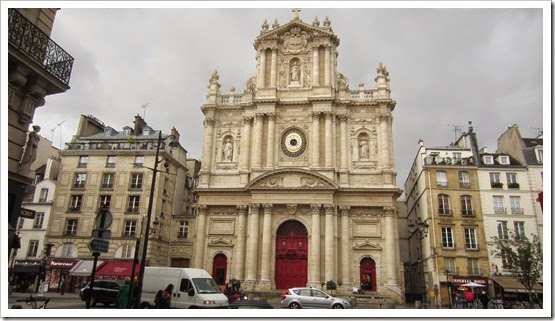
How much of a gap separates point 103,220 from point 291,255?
21032 mm

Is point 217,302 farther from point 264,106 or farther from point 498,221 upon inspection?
point 498,221

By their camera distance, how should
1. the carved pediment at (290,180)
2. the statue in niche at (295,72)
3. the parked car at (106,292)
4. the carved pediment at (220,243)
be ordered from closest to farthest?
the parked car at (106,292)
the carved pediment at (290,180)
the carved pediment at (220,243)
the statue in niche at (295,72)

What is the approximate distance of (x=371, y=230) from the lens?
95.0 ft

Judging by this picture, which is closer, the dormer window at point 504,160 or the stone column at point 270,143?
the dormer window at point 504,160

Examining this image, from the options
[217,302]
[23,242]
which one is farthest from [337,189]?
[23,242]

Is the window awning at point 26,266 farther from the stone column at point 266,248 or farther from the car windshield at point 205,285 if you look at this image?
the car windshield at point 205,285

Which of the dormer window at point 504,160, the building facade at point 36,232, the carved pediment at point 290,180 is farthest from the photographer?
the dormer window at point 504,160

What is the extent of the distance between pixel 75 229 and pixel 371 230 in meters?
22.2

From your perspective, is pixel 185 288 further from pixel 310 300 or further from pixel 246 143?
pixel 246 143

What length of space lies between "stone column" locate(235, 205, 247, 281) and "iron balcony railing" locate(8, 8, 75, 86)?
65.7ft

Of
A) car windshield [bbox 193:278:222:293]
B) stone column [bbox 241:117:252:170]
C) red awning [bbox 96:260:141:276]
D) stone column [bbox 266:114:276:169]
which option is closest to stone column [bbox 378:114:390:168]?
stone column [bbox 266:114:276:169]

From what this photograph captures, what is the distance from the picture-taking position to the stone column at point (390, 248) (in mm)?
27267

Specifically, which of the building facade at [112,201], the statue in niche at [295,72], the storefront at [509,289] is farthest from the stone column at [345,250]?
the building facade at [112,201]

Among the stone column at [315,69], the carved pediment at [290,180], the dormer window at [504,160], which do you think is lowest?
the carved pediment at [290,180]
